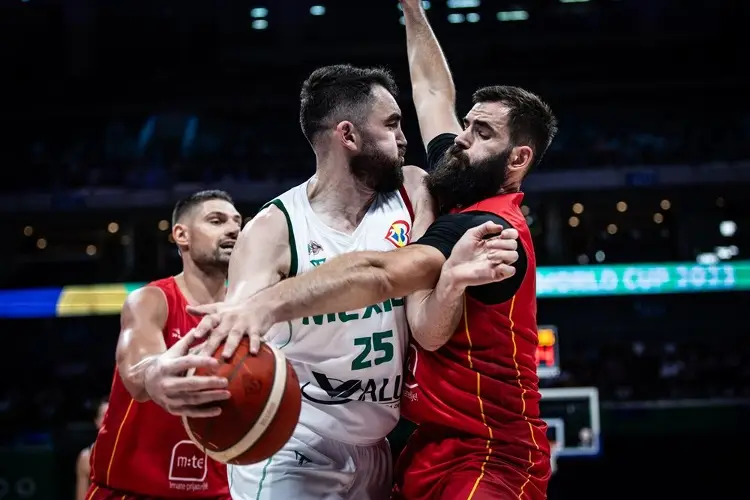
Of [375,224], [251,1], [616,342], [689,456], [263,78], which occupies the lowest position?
[689,456]

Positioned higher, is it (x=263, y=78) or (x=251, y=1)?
(x=251, y=1)

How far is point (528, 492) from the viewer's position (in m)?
3.30

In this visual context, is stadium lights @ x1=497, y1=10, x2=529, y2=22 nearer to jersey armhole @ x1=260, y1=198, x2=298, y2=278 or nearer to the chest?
the chest

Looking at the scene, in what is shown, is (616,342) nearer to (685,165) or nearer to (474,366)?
(685,165)

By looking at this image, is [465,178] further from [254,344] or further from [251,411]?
[251,411]

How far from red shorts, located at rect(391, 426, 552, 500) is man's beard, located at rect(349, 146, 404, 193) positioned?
1.04m

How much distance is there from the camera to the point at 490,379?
334 cm

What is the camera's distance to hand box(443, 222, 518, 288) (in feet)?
9.74

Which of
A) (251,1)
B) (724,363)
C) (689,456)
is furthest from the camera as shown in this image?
(251,1)

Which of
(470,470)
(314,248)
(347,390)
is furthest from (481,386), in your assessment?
(314,248)

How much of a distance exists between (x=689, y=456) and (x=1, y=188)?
1550 cm

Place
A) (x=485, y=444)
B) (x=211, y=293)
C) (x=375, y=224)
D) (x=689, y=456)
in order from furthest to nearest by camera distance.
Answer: (x=689, y=456) < (x=211, y=293) < (x=375, y=224) < (x=485, y=444)

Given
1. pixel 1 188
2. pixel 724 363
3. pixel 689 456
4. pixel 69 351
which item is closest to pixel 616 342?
pixel 724 363

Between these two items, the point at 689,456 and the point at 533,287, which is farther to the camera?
the point at 689,456
